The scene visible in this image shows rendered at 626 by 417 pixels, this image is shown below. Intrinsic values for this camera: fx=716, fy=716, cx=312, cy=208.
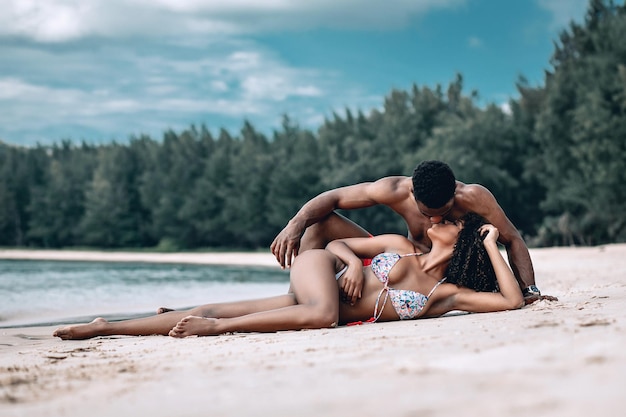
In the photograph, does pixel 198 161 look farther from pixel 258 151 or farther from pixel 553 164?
pixel 553 164

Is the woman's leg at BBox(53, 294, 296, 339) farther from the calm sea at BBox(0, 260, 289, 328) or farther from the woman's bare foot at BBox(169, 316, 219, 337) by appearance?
the calm sea at BBox(0, 260, 289, 328)

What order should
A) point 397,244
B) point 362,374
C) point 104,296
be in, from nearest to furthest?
point 362,374
point 397,244
point 104,296

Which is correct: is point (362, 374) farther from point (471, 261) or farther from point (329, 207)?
point (329, 207)

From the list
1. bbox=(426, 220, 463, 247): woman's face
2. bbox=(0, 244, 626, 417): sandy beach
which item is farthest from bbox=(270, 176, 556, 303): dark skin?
bbox=(0, 244, 626, 417): sandy beach

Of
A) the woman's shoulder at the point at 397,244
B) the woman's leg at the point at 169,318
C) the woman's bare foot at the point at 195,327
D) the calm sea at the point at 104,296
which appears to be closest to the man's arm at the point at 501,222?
the woman's shoulder at the point at 397,244

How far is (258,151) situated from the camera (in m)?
44.3

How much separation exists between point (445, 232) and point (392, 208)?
47 centimetres

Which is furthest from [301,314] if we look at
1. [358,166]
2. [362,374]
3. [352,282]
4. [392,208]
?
[358,166]

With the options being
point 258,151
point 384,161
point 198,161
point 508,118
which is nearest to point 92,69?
point 198,161

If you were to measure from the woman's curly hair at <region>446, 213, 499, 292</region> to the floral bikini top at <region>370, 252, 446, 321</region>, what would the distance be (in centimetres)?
18

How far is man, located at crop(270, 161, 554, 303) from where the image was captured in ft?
15.9

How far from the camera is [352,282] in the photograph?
4516 mm

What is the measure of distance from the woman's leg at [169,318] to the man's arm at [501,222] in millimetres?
1369

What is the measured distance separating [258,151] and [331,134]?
4941 mm
